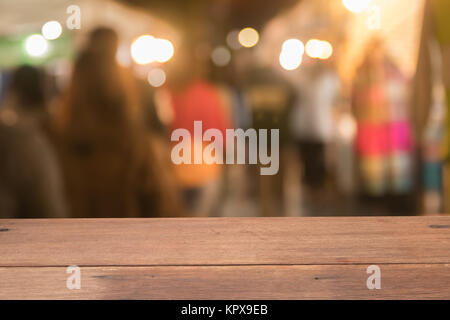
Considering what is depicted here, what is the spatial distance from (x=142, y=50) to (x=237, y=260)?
52cm

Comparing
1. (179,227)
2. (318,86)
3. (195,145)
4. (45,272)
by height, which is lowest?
(45,272)

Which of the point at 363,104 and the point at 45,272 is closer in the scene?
the point at 45,272

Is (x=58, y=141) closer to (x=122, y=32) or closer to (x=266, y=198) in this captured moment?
(x=122, y=32)

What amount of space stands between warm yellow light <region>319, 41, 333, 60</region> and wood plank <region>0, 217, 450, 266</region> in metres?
0.37

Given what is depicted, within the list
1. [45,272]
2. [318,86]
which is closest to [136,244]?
[45,272]

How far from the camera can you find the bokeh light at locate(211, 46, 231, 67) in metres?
1.18

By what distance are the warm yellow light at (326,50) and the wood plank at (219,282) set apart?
0.47m

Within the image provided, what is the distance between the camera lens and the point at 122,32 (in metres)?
1.17

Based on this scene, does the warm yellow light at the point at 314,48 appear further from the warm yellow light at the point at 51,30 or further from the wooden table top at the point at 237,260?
the warm yellow light at the point at 51,30

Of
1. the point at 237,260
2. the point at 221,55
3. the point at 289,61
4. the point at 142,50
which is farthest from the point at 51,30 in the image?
the point at 237,260

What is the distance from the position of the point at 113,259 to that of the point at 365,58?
2.37ft

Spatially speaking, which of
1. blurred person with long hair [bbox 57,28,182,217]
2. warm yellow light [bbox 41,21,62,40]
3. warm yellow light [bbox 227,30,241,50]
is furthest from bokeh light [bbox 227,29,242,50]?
warm yellow light [bbox 41,21,62,40]

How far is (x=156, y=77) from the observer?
1.18 m

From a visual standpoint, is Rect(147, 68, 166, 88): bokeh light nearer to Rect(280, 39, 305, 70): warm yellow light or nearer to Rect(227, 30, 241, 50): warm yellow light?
Rect(227, 30, 241, 50): warm yellow light
